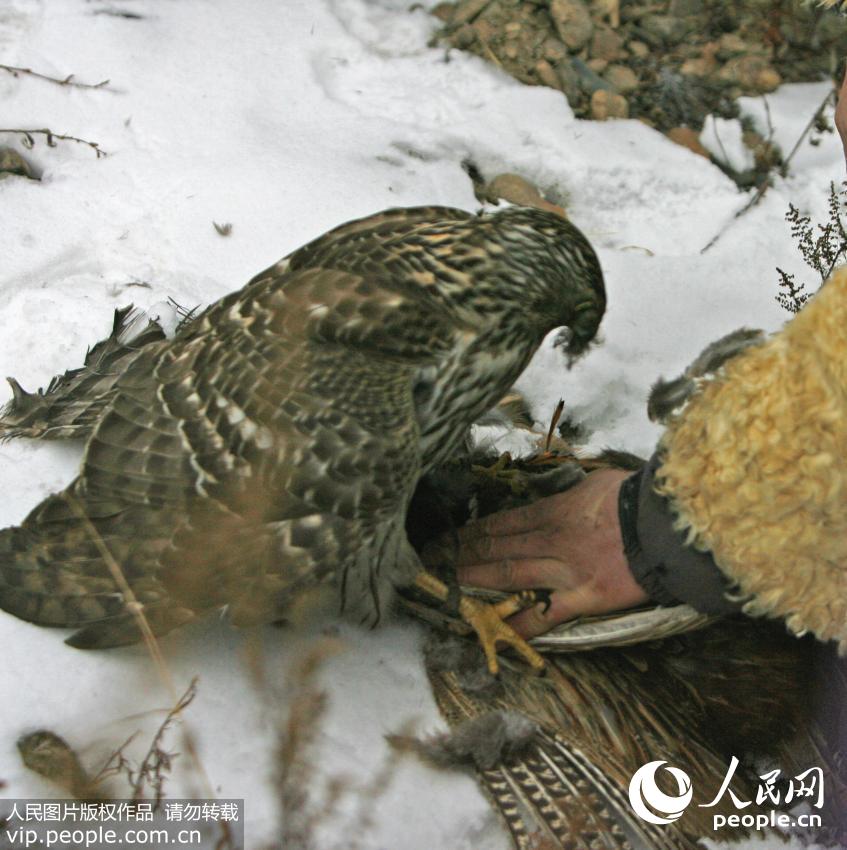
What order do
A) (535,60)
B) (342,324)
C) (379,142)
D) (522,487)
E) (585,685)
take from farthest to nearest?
(535,60), (379,142), (522,487), (585,685), (342,324)

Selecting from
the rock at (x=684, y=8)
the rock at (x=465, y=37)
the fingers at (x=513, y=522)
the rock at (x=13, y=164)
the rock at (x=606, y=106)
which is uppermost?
the rock at (x=684, y=8)

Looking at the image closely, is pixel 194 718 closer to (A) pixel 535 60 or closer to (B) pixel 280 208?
(B) pixel 280 208

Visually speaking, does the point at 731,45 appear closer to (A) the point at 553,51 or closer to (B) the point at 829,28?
(B) the point at 829,28

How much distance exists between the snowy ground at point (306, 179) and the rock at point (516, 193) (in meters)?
0.11

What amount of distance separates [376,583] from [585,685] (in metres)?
0.62

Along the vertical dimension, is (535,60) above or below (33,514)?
above

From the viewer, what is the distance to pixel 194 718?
248cm

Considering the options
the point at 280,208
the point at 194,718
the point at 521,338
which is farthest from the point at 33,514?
the point at 280,208

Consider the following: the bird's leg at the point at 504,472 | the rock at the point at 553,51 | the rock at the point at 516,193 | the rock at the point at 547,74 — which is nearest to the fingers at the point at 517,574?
the bird's leg at the point at 504,472

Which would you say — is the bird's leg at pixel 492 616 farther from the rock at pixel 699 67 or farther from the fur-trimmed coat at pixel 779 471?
the rock at pixel 699 67

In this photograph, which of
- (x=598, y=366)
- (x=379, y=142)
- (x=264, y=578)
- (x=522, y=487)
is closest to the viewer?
(x=264, y=578)

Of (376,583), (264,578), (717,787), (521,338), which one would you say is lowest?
(717,787)

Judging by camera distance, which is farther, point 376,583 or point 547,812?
point 376,583

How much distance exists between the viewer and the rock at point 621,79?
472 centimetres
